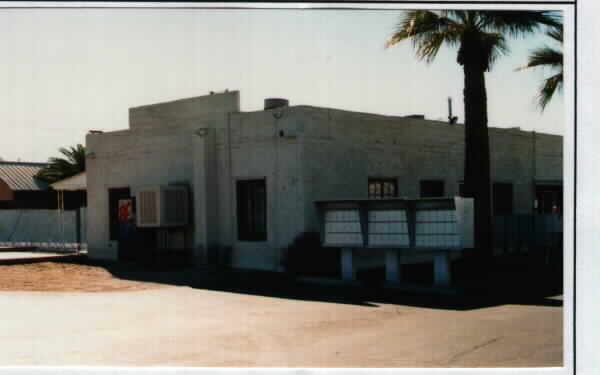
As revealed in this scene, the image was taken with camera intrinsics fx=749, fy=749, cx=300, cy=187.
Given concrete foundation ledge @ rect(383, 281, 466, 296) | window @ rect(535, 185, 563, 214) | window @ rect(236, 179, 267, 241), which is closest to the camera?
concrete foundation ledge @ rect(383, 281, 466, 296)

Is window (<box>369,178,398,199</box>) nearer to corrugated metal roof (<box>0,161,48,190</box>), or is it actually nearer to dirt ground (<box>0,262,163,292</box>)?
dirt ground (<box>0,262,163,292</box>)

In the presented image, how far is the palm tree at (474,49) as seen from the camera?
1494 centimetres

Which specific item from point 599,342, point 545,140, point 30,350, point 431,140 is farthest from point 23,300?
point 545,140

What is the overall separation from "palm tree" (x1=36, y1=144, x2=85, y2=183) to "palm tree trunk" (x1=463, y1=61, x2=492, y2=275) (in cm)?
2784

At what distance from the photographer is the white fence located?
92.4 feet

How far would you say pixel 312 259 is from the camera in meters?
15.6

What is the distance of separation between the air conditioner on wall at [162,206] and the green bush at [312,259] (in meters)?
3.78

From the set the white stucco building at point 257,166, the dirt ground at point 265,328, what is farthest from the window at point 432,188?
the dirt ground at point 265,328

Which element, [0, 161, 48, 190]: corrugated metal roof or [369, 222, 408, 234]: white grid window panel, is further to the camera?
[0, 161, 48, 190]: corrugated metal roof

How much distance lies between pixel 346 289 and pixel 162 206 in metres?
6.22

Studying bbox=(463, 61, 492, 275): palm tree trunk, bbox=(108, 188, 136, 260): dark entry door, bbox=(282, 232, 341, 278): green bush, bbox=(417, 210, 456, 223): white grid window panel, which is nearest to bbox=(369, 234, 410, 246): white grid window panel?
bbox=(417, 210, 456, 223): white grid window panel

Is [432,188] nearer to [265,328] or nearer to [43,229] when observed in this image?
[265,328]

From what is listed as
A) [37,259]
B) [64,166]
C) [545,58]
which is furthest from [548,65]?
[64,166]

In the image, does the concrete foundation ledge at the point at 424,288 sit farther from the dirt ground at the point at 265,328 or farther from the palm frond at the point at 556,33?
the palm frond at the point at 556,33
